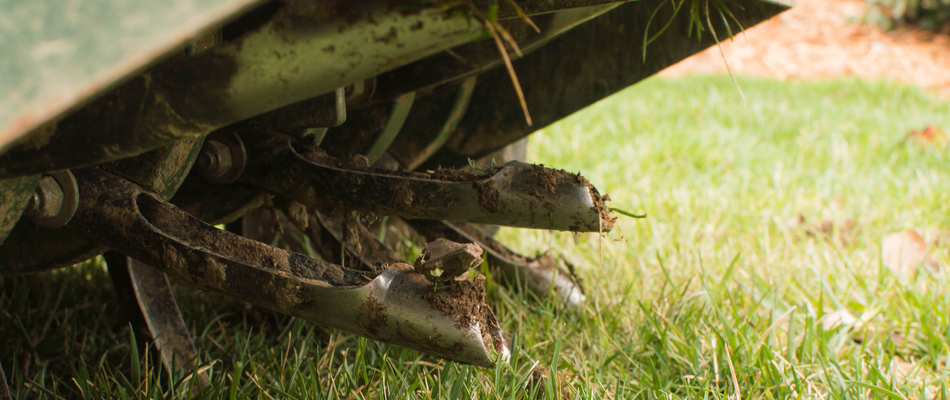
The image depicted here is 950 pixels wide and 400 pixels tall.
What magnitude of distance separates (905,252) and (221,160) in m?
1.96

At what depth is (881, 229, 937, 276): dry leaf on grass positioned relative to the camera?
1944 millimetres

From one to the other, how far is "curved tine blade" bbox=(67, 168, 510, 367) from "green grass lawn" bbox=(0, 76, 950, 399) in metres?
0.24

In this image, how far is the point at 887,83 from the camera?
543cm

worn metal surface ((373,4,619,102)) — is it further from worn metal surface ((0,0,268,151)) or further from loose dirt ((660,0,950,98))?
loose dirt ((660,0,950,98))

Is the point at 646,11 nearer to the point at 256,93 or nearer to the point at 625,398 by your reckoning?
the point at 625,398

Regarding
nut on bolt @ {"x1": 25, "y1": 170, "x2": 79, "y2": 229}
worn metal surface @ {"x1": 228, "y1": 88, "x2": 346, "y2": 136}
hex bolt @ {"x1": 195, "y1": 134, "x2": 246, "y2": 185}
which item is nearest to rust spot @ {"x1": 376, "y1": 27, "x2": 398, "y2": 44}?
worn metal surface @ {"x1": 228, "y1": 88, "x2": 346, "y2": 136}

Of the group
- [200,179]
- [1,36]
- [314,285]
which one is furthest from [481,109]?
[1,36]

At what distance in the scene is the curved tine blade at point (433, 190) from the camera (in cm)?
96

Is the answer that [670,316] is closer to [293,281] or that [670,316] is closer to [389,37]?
[293,281]

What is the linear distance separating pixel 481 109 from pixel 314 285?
1.00 meters

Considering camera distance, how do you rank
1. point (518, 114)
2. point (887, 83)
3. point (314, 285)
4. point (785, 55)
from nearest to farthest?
point (314, 285) → point (518, 114) → point (887, 83) → point (785, 55)

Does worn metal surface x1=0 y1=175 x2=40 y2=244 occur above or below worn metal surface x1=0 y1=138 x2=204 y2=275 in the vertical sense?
above

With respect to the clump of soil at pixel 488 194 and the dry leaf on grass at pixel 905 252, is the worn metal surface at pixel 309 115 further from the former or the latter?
the dry leaf on grass at pixel 905 252

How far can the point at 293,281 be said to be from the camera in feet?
2.80
